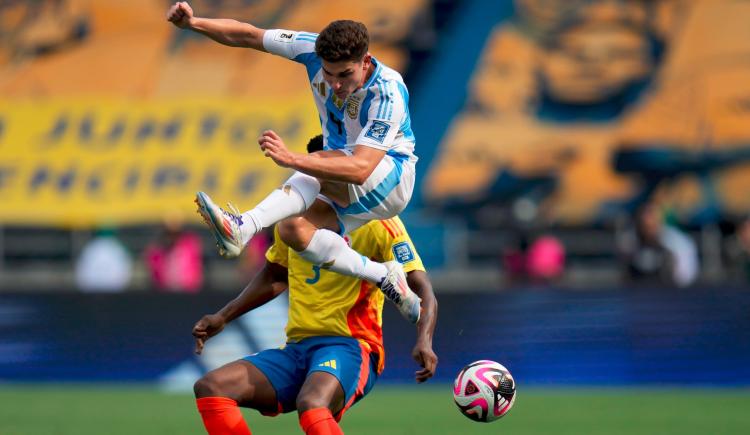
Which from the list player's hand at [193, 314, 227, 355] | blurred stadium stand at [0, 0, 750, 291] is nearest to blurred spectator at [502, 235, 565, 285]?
blurred stadium stand at [0, 0, 750, 291]

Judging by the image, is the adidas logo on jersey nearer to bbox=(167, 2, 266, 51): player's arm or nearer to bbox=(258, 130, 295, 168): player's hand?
bbox=(258, 130, 295, 168): player's hand

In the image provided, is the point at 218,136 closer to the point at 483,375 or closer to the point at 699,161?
the point at 699,161

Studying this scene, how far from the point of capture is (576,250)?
18672mm

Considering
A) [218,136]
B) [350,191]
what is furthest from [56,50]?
[350,191]

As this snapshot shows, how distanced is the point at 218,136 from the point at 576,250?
5214 millimetres

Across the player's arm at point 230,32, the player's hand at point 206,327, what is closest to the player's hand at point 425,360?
the player's hand at point 206,327

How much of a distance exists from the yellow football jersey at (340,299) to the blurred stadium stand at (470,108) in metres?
10.6

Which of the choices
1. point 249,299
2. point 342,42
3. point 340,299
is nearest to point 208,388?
point 249,299

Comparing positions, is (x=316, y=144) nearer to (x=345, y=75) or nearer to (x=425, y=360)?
(x=345, y=75)

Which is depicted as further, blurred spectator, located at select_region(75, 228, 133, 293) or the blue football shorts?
blurred spectator, located at select_region(75, 228, 133, 293)

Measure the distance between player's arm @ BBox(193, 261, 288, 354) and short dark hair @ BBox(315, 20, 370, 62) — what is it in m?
1.37

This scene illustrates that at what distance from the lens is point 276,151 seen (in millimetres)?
6676

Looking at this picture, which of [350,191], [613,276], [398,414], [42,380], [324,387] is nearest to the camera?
[324,387]

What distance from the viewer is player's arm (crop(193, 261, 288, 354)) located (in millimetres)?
7535
